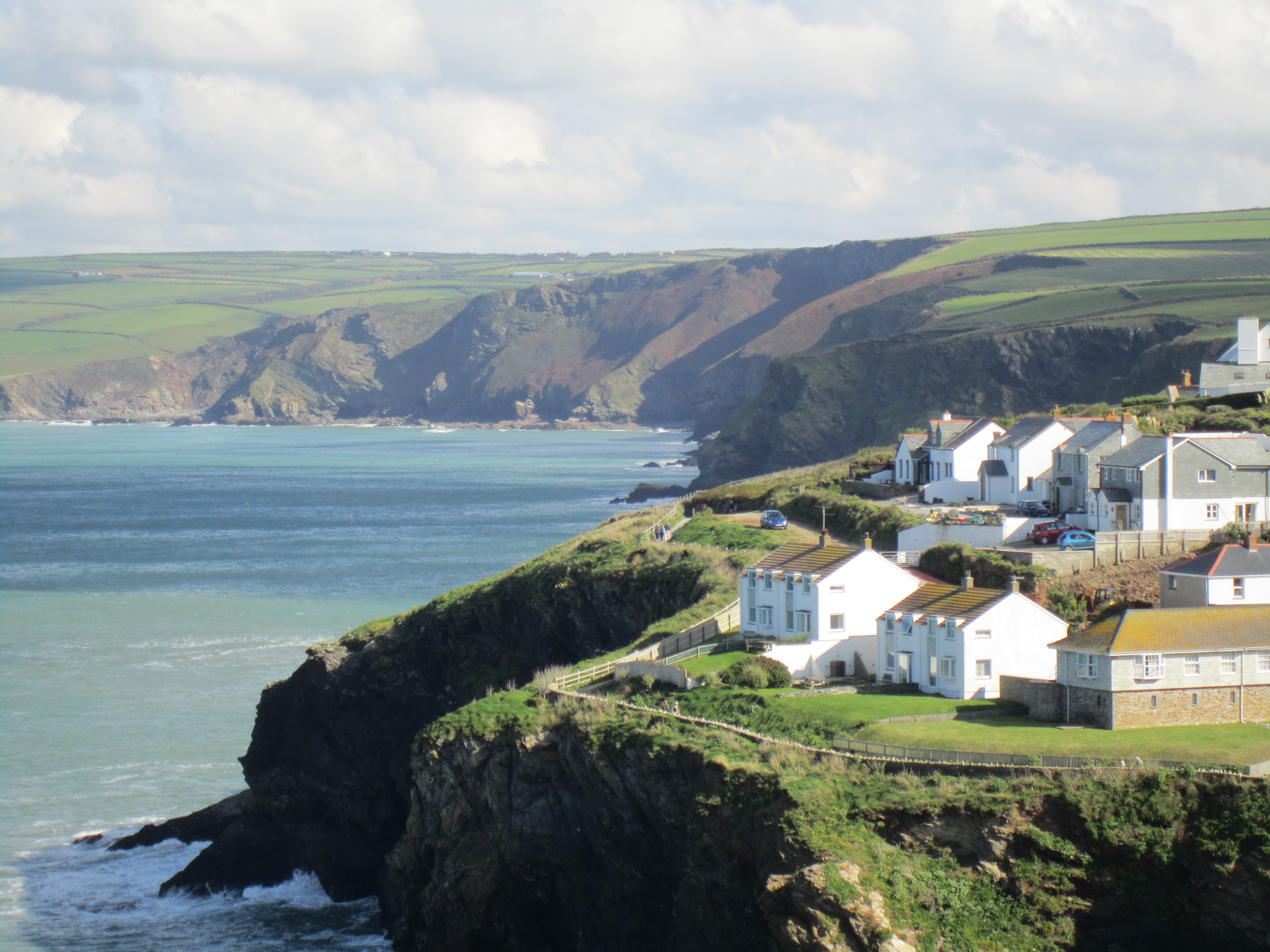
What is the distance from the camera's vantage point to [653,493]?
121 metres

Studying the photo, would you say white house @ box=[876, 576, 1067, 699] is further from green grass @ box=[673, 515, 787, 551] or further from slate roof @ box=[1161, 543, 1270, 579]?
green grass @ box=[673, 515, 787, 551]

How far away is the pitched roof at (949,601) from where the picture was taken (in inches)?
1097

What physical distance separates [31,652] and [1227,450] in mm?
47672

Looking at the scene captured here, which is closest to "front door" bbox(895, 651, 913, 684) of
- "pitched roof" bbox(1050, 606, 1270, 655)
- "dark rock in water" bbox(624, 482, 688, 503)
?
"pitched roof" bbox(1050, 606, 1270, 655)

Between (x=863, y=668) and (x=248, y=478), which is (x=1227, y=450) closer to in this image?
(x=863, y=668)

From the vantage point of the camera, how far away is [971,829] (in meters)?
21.8

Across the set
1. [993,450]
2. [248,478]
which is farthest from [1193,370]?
[248,478]

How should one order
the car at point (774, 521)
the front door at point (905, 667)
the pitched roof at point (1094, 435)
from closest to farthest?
the front door at point (905, 667) → the pitched roof at point (1094, 435) → the car at point (774, 521)

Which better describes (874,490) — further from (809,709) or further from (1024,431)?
(809,709)

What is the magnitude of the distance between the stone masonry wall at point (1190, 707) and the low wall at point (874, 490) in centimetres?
2589

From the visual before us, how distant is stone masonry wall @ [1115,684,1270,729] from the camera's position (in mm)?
24547

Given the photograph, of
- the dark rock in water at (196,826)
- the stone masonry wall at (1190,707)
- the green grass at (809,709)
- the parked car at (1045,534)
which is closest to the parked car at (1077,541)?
the parked car at (1045,534)

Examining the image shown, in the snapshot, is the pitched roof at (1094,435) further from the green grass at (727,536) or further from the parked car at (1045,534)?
the green grass at (727,536)

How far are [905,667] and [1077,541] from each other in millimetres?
8714
